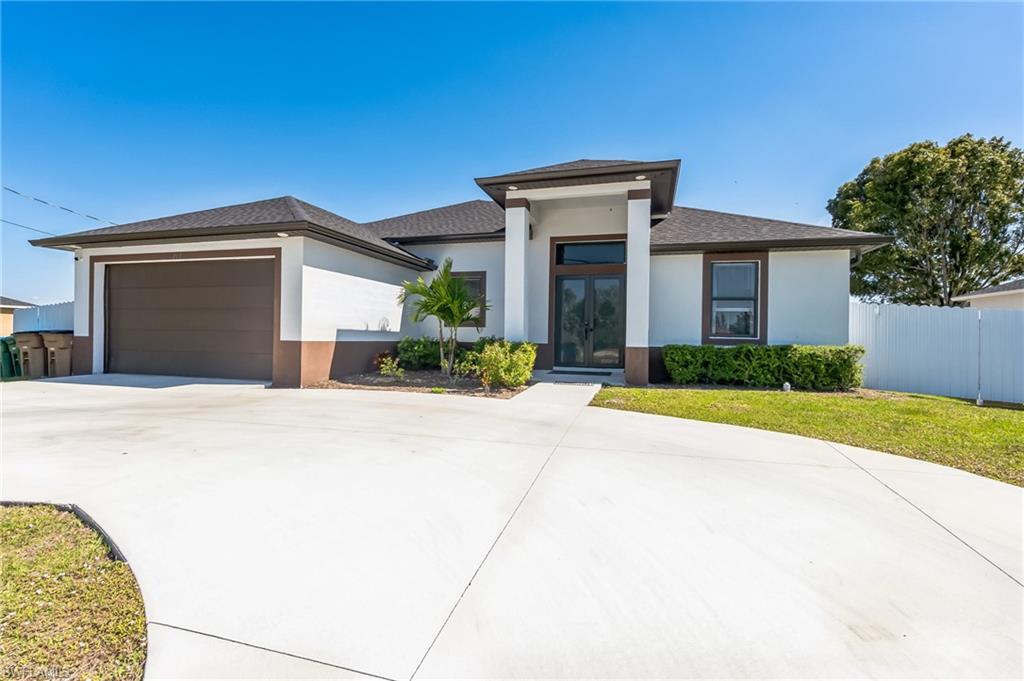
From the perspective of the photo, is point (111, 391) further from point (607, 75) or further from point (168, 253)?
point (607, 75)

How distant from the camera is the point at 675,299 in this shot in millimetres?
11406

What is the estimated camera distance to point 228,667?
170 centimetres

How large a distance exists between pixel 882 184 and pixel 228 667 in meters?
24.7

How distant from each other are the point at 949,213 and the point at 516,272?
19299 millimetres

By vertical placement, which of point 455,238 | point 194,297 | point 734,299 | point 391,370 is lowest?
point 391,370

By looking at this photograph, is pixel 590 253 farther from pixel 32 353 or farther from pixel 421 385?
pixel 32 353

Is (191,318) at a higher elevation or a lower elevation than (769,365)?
higher

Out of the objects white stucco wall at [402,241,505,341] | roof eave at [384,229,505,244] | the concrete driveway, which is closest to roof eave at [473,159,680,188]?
roof eave at [384,229,505,244]

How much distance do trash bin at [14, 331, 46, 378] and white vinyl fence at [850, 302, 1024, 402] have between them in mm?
20812

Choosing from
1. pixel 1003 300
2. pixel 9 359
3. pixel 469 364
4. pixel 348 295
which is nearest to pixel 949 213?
pixel 1003 300

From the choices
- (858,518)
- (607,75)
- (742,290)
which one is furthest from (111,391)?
(742,290)

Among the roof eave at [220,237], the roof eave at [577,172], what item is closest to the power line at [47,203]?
the roof eave at [220,237]

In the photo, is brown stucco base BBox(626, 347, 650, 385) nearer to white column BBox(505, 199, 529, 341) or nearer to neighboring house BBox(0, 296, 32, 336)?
white column BBox(505, 199, 529, 341)

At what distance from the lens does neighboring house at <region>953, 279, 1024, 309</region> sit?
539 inches
